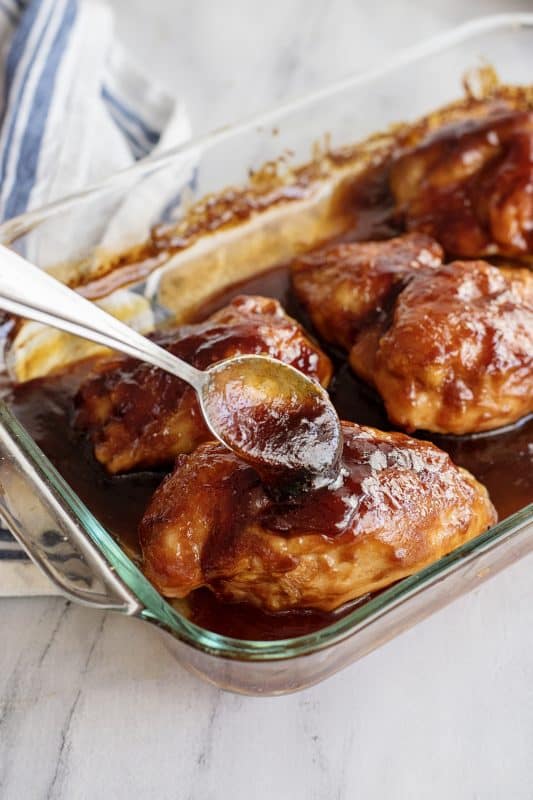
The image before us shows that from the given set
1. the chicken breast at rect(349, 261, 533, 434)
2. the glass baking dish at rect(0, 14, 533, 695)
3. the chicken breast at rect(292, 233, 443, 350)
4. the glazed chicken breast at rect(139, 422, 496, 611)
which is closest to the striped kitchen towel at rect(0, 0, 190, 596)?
the glass baking dish at rect(0, 14, 533, 695)

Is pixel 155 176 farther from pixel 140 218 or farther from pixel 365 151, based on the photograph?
pixel 365 151

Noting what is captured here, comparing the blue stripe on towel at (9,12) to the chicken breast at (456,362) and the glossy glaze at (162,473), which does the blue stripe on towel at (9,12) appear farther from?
the chicken breast at (456,362)

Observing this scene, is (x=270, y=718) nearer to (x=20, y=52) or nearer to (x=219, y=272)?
(x=219, y=272)

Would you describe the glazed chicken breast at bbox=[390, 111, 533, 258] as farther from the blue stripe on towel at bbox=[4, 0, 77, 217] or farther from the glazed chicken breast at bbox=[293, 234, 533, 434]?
the blue stripe on towel at bbox=[4, 0, 77, 217]

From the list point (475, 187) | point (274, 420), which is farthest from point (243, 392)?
point (475, 187)

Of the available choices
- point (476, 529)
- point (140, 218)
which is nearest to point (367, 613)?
point (476, 529)
